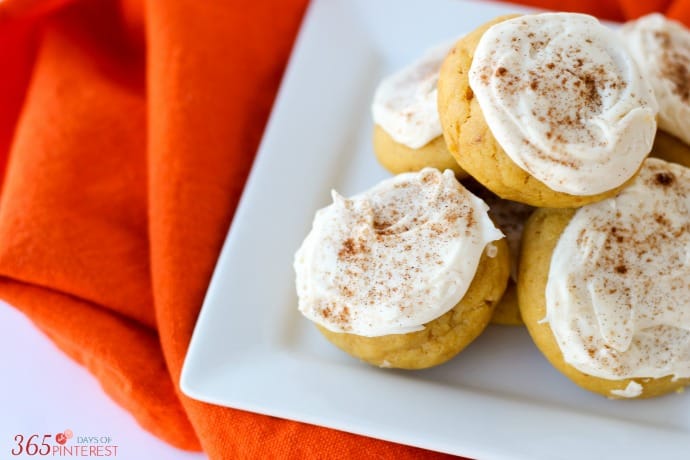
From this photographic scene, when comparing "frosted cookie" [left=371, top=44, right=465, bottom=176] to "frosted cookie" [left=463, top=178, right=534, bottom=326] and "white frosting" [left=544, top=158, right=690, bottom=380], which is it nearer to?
"frosted cookie" [left=463, top=178, right=534, bottom=326]

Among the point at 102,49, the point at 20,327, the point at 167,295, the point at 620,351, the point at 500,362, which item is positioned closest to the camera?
the point at 620,351

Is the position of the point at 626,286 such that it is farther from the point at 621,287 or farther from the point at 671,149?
the point at 671,149

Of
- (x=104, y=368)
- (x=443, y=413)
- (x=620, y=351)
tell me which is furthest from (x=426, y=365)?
(x=104, y=368)

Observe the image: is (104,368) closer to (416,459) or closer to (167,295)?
(167,295)

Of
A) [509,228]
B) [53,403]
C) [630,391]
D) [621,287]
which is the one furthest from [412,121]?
[53,403]

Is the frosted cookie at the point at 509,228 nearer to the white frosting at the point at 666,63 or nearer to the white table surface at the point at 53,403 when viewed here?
the white frosting at the point at 666,63

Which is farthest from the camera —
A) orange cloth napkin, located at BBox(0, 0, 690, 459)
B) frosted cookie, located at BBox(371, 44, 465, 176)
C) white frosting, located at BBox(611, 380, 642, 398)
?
orange cloth napkin, located at BBox(0, 0, 690, 459)

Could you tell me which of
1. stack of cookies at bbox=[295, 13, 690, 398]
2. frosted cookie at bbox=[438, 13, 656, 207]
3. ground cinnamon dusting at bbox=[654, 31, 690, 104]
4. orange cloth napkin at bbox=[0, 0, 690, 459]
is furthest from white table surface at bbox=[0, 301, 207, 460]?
ground cinnamon dusting at bbox=[654, 31, 690, 104]
